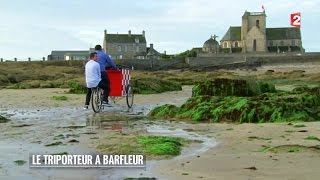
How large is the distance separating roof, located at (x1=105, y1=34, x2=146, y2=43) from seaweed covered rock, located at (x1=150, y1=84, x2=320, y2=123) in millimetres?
114748

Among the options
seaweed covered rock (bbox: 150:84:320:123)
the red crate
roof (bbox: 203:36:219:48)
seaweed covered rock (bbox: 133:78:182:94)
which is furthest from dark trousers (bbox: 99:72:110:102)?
roof (bbox: 203:36:219:48)

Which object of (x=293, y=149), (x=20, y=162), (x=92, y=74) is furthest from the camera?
(x=92, y=74)

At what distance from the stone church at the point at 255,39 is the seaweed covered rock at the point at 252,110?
11160 centimetres

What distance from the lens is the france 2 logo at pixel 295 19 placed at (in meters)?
130

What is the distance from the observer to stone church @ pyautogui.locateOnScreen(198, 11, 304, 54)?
125812 mm

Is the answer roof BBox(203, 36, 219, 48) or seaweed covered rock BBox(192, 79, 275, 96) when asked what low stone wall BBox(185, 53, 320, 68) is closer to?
roof BBox(203, 36, 219, 48)

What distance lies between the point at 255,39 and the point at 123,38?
3399 centimetres

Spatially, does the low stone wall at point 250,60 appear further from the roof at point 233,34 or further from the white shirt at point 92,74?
the white shirt at point 92,74

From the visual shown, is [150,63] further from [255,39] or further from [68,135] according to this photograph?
[68,135]

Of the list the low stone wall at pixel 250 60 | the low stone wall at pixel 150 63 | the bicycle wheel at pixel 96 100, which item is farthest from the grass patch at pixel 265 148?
the low stone wall at pixel 250 60

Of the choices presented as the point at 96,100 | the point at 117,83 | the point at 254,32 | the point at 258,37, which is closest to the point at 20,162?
the point at 96,100

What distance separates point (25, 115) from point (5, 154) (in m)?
5.29

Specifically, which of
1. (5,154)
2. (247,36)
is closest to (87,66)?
(5,154)

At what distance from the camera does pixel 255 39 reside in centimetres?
12544
